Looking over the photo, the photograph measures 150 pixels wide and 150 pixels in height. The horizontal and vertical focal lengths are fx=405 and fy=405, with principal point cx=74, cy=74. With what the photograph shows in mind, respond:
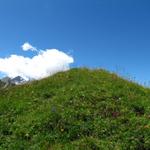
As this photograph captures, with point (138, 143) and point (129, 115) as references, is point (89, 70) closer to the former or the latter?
point (129, 115)

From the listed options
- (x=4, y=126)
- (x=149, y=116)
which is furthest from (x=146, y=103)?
(x=4, y=126)

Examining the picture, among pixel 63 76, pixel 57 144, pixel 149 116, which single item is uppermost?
pixel 63 76

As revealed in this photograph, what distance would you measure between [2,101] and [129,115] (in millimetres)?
6692

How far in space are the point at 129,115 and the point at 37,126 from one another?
14.0 feet

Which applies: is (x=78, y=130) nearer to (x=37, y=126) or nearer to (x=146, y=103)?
(x=37, y=126)

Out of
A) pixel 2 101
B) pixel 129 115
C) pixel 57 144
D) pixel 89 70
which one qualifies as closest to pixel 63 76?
pixel 89 70

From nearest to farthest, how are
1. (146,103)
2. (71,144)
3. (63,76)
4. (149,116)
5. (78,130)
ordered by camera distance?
(71,144) < (78,130) < (149,116) < (146,103) < (63,76)

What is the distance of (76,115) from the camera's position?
717 inches

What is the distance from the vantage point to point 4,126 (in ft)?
59.6

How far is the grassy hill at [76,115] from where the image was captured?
1631 centimetres

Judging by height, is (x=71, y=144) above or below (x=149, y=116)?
below

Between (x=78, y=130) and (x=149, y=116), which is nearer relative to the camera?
(x=78, y=130)

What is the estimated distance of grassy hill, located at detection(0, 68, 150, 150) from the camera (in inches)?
642

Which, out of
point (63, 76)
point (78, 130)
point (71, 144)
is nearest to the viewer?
point (71, 144)
